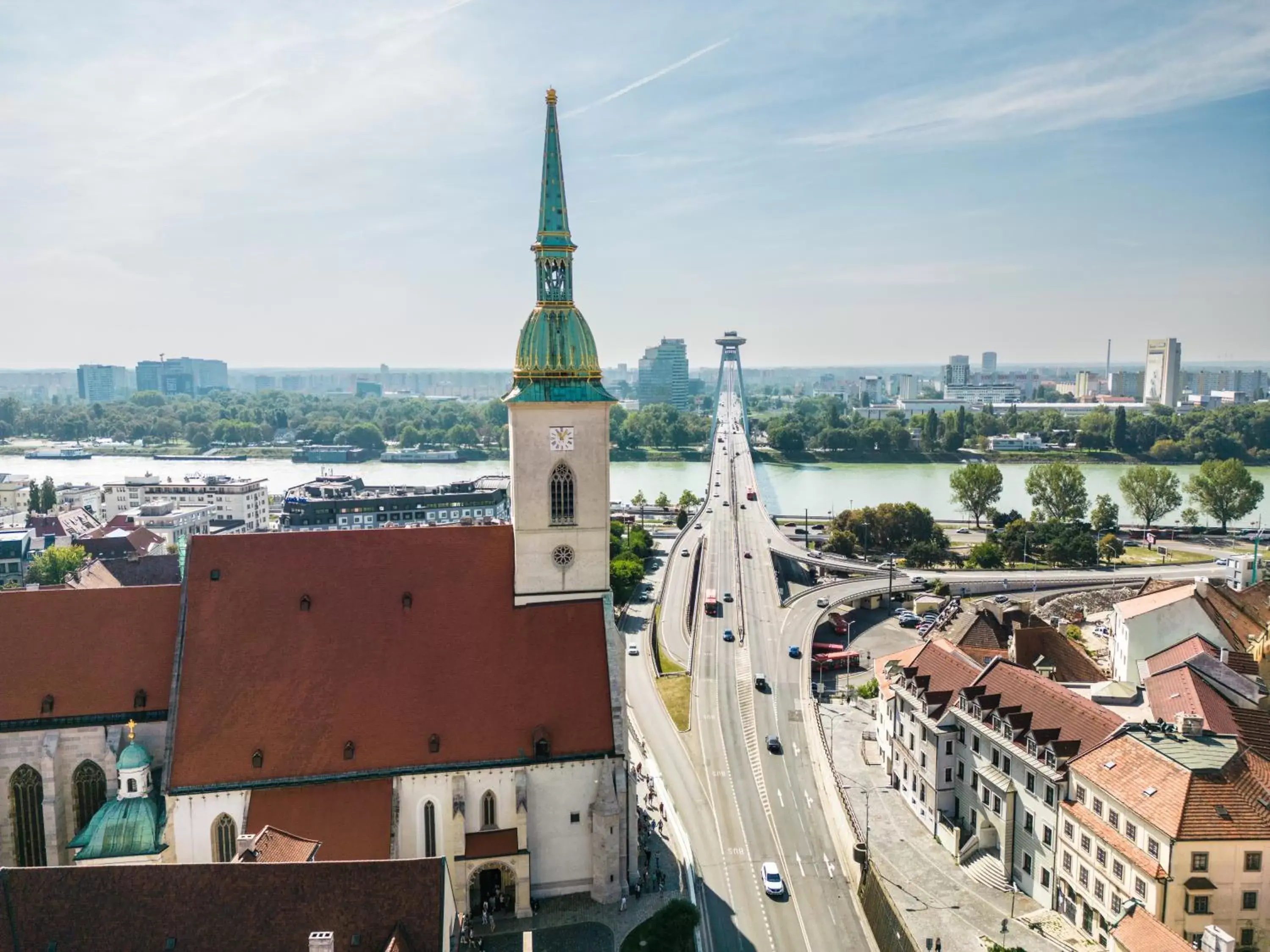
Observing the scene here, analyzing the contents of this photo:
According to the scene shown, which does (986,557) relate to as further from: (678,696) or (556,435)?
(556,435)

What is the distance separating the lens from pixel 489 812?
2800cm

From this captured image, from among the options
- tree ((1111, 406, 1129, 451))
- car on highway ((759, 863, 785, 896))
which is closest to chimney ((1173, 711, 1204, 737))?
car on highway ((759, 863, 785, 896))

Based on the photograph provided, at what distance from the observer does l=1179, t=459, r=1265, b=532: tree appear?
9569 cm

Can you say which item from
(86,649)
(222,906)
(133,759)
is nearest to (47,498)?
(86,649)

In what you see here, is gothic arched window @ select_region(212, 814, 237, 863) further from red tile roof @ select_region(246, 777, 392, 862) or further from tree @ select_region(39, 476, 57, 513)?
tree @ select_region(39, 476, 57, 513)

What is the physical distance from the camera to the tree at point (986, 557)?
79.8m

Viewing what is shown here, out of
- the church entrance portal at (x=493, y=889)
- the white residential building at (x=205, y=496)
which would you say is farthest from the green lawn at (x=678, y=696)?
the white residential building at (x=205, y=496)

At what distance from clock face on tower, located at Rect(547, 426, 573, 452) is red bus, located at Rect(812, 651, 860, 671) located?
1159 inches

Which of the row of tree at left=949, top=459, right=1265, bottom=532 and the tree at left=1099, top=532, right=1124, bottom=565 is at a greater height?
the row of tree at left=949, top=459, right=1265, bottom=532

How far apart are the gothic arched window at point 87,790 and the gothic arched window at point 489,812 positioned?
11.2 metres

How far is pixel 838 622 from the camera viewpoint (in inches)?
2511

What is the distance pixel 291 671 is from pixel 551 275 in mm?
14294

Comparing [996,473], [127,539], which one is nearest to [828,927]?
[127,539]

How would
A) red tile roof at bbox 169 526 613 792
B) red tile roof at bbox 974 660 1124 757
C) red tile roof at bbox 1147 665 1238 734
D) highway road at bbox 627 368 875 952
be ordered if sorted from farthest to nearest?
red tile roof at bbox 1147 665 1238 734
red tile roof at bbox 974 660 1124 757
highway road at bbox 627 368 875 952
red tile roof at bbox 169 526 613 792
